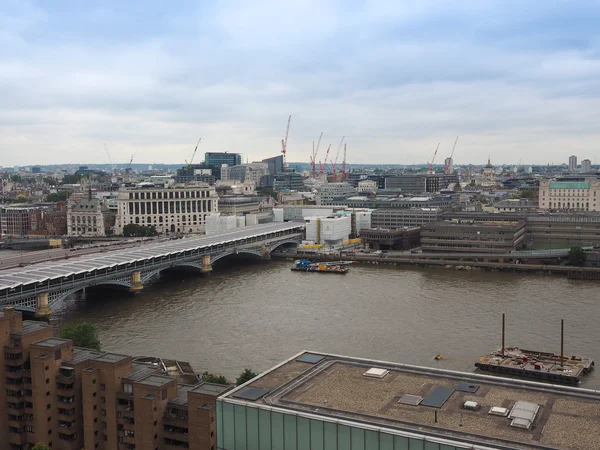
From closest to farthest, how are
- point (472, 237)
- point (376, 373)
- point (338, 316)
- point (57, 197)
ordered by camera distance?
point (376, 373), point (338, 316), point (472, 237), point (57, 197)

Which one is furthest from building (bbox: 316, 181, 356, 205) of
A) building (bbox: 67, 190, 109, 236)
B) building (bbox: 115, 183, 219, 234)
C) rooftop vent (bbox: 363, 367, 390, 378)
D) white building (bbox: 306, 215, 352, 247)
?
rooftop vent (bbox: 363, 367, 390, 378)

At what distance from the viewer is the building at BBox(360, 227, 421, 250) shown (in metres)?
35.9

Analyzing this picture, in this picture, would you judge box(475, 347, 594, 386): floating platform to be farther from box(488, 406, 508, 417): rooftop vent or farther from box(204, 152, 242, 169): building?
box(204, 152, 242, 169): building

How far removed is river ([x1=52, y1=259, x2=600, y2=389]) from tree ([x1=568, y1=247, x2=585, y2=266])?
7.94 ft

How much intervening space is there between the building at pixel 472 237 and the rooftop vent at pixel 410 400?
26037mm

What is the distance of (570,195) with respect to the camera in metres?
49.8

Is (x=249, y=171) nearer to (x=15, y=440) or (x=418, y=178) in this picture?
(x=418, y=178)

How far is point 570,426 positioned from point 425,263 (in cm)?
2536

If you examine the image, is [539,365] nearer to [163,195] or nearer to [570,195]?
[163,195]

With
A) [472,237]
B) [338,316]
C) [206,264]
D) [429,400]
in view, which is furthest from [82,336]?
[472,237]

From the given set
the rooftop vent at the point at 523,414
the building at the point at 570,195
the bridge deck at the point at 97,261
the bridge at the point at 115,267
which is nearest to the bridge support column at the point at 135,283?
the bridge at the point at 115,267

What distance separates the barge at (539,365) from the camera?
14031mm

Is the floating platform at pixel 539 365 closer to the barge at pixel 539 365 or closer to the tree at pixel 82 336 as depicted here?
the barge at pixel 539 365

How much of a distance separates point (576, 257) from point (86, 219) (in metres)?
31.8
